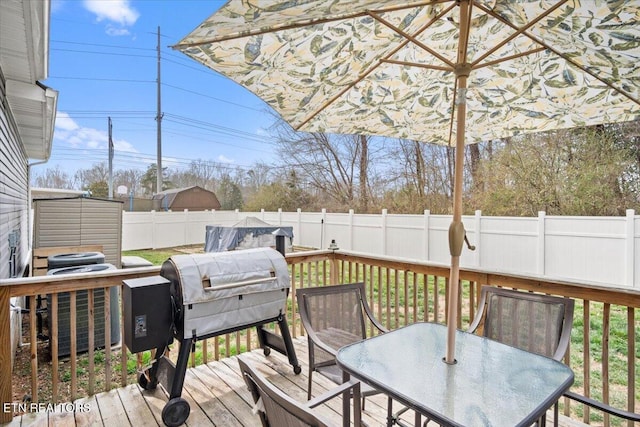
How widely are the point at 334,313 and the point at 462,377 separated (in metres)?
1.04

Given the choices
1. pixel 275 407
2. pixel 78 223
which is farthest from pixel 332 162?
pixel 275 407

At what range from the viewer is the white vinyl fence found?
17.8 ft

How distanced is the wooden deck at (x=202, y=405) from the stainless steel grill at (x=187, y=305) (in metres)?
0.15

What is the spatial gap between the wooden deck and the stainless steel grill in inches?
6.0

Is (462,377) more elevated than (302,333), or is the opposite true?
(462,377)

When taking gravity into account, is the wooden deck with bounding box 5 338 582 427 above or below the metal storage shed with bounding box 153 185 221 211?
below

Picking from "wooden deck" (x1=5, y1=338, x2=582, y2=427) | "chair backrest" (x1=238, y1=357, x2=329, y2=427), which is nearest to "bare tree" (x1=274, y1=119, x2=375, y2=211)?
"wooden deck" (x1=5, y1=338, x2=582, y2=427)

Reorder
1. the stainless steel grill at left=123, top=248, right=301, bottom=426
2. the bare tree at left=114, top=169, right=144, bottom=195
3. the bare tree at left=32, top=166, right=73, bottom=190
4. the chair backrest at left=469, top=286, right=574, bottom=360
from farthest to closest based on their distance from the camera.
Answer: the bare tree at left=114, top=169, right=144, bottom=195, the bare tree at left=32, top=166, right=73, bottom=190, the stainless steel grill at left=123, top=248, right=301, bottom=426, the chair backrest at left=469, top=286, right=574, bottom=360

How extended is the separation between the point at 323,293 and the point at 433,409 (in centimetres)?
117

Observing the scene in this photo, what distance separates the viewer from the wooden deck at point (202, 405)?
218 cm

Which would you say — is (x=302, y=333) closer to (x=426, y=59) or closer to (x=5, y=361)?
(x=5, y=361)

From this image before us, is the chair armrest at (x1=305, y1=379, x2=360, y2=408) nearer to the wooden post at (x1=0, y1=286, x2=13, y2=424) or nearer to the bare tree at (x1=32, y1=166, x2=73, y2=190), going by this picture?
the wooden post at (x1=0, y1=286, x2=13, y2=424)

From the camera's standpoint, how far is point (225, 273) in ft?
7.62

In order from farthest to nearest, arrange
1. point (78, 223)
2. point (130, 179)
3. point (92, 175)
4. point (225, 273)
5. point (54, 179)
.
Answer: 1. point (130, 179)
2. point (92, 175)
3. point (54, 179)
4. point (78, 223)
5. point (225, 273)
